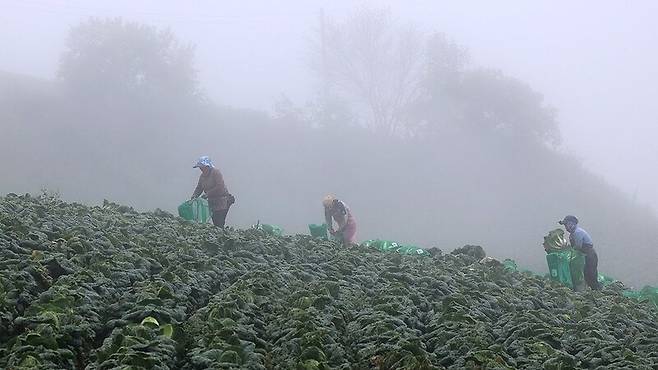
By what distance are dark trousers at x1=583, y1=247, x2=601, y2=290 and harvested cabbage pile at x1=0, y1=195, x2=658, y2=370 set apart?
114 inches

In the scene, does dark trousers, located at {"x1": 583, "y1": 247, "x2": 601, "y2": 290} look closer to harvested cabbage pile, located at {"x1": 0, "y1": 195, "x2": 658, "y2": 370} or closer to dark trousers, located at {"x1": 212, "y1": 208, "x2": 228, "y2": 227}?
harvested cabbage pile, located at {"x1": 0, "y1": 195, "x2": 658, "y2": 370}

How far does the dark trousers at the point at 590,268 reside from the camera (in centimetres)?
1246

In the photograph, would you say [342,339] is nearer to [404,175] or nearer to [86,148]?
[86,148]

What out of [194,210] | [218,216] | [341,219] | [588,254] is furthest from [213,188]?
[588,254]

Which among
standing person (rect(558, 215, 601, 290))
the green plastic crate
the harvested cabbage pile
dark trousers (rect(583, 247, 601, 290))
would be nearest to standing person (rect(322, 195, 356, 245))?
the green plastic crate

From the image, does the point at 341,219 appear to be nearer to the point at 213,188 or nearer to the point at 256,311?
the point at 213,188

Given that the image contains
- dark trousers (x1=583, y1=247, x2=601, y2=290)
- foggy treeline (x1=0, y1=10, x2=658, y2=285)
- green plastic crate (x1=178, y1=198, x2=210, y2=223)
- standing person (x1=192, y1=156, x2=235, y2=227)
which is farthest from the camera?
foggy treeline (x1=0, y1=10, x2=658, y2=285)

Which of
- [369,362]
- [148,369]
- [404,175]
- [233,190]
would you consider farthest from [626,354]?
[404,175]

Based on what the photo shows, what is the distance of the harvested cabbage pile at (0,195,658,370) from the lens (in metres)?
5.14

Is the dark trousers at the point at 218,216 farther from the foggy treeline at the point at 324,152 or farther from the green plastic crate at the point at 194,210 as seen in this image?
the foggy treeline at the point at 324,152

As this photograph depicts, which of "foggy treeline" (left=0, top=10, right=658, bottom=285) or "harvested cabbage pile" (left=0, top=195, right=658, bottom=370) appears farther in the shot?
"foggy treeline" (left=0, top=10, right=658, bottom=285)

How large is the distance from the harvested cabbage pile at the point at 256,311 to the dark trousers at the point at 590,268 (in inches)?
114

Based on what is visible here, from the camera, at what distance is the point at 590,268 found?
1254 cm

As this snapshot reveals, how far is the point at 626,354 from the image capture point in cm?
578
